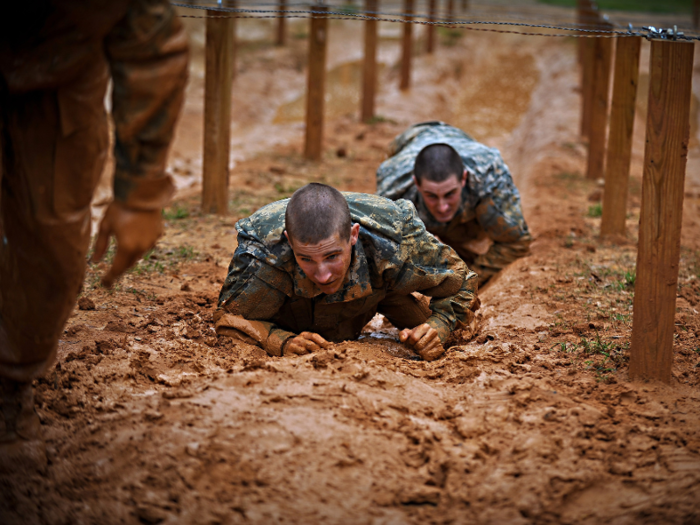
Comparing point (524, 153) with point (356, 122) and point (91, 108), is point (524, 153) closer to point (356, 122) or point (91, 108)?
point (356, 122)

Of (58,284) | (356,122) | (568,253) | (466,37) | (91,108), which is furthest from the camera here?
(466,37)

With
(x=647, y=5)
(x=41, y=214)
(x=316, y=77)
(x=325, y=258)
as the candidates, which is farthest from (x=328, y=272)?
(x=647, y=5)

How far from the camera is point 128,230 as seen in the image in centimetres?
223

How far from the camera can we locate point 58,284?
2406 millimetres

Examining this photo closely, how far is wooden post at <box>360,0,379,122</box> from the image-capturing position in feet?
33.9

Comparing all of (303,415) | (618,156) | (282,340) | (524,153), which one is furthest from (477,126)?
(303,415)

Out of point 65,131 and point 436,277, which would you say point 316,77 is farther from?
point 65,131

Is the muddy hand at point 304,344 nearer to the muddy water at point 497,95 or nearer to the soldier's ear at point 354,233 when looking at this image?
the soldier's ear at point 354,233

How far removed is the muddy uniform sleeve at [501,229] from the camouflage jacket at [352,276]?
1.54m

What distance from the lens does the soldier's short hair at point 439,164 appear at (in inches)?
198

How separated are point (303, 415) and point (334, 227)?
3.02 feet

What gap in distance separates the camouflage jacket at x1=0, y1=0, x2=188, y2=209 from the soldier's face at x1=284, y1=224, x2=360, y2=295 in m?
1.19

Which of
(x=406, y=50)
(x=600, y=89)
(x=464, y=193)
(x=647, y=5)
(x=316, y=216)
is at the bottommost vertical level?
(x=464, y=193)

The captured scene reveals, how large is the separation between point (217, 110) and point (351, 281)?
3.18 meters
